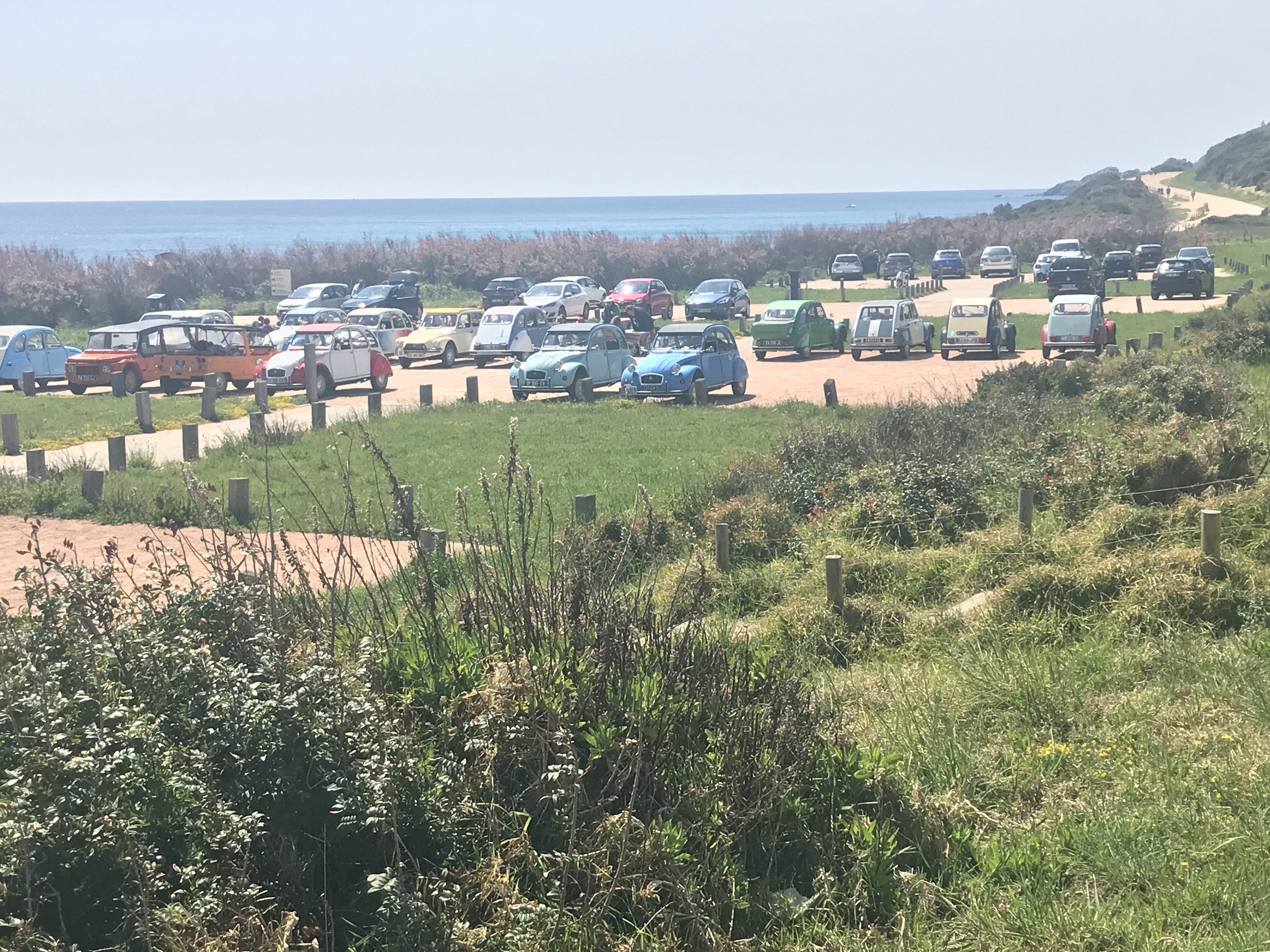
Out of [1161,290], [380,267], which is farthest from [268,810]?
[380,267]

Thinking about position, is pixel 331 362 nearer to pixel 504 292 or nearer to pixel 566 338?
pixel 566 338

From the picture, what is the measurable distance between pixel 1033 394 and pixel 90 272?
46557mm

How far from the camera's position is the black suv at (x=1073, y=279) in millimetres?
44719

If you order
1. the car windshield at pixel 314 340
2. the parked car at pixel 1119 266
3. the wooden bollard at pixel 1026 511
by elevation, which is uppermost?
the parked car at pixel 1119 266

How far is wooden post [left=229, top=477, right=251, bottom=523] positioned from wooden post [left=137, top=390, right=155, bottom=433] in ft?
29.8

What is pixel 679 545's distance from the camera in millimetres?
11648

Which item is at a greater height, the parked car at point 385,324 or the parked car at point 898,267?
the parked car at point 898,267

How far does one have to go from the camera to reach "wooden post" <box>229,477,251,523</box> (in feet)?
45.3

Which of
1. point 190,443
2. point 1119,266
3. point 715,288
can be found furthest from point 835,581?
point 1119,266

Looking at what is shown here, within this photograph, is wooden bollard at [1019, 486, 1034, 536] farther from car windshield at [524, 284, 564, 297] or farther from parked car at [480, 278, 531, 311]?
parked car at [480, 278, 531, 311]

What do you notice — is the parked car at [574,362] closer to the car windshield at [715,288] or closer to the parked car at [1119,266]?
the car windshield at [715,288]

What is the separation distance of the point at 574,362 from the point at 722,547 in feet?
53.8

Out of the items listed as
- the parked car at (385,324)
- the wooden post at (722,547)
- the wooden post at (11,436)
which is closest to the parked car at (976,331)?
the parked car at (385,324)

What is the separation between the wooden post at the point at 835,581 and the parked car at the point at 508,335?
25.0 metres
